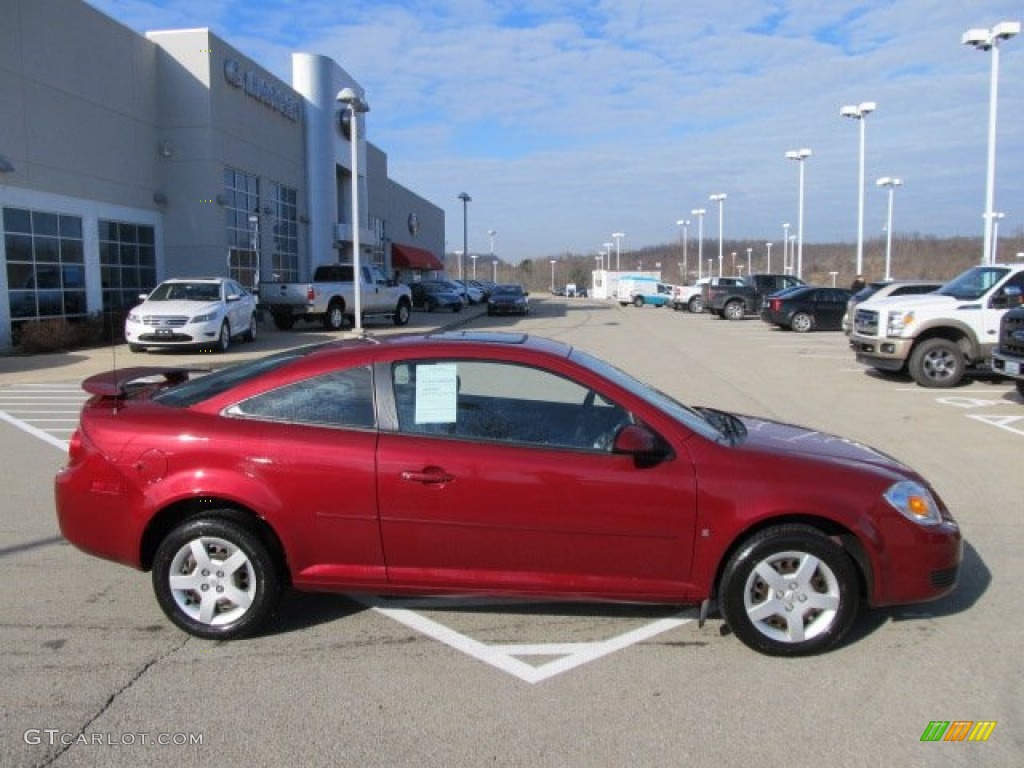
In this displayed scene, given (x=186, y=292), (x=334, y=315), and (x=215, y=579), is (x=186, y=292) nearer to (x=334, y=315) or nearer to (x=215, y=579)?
(x=334, y=315)

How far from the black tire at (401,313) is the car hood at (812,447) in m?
25.5

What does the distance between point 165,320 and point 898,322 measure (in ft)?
47.1

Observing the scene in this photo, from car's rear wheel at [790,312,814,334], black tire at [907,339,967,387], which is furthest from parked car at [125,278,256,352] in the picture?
car's rear wheel at [790,312,814,334]

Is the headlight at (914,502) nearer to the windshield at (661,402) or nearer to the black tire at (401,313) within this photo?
the windshield at (661,402)

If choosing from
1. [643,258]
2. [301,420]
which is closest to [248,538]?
[301,420]

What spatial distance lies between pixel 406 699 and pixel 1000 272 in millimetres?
13437

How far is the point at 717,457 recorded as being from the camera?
4.09 m

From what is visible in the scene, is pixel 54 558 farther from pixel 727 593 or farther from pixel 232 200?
pixel 232 200

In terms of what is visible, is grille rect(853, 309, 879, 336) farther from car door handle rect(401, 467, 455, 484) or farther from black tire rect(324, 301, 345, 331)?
black tire rect(324, 301, 345, 331)

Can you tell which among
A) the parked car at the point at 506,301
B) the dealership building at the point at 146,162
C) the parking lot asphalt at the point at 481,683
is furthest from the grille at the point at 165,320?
the parked car at the point at 506,301

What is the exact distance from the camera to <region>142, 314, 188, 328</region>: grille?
18656mm

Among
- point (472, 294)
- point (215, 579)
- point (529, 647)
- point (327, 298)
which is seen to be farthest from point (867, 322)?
point (472, 294)

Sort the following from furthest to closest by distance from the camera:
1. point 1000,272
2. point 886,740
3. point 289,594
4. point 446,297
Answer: point 446,297
point 1000,272
point 289,594
point 886,740

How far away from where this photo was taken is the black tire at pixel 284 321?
26297 mm
